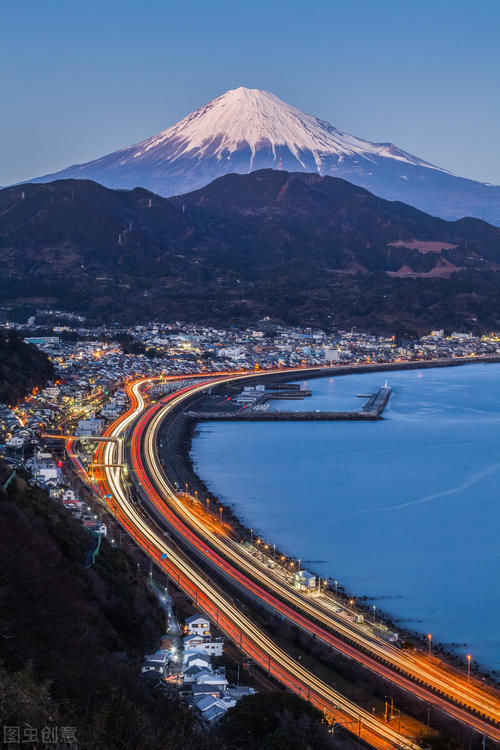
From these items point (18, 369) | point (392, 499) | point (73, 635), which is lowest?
point (392, 499)

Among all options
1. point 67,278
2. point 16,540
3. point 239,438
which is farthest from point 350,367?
point 16,540

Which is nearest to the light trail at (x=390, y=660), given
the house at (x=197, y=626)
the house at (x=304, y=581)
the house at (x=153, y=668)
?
the house at (x=304, y=581)

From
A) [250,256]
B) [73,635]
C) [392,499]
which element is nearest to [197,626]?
[73,635]

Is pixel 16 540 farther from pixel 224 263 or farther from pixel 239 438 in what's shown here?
pixel 224 263

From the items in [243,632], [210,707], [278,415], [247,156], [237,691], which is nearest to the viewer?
[210,707]

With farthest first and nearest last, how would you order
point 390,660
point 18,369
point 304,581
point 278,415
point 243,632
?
point 278,415, point 18,369, point 304,581, point 243,632, point 390,660

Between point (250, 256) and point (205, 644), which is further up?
point (250, 256)

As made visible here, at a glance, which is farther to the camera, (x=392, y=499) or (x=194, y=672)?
(x=392, y=499)

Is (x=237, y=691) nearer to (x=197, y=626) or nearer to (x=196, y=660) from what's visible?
(x=196, y=660)

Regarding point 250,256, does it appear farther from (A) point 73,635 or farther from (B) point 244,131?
(A) point 73,635
